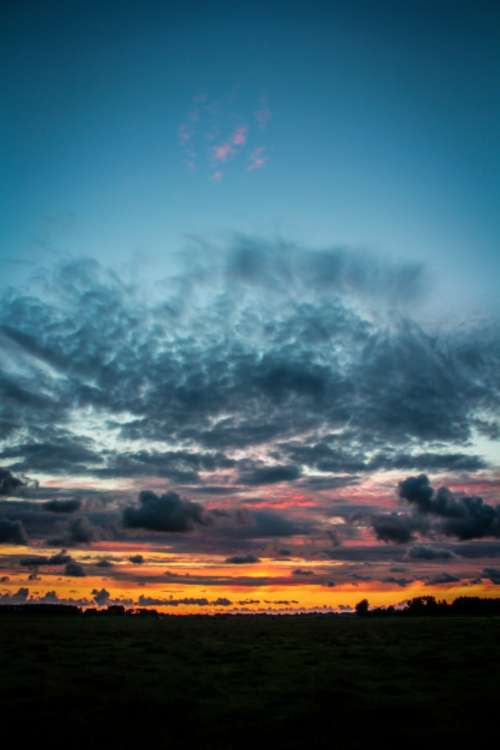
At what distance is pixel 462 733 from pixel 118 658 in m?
32.9

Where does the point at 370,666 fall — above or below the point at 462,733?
below

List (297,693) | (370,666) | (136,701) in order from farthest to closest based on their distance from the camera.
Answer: (370,666) → (297,693) → (136,701)

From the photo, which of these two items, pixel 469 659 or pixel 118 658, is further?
pixel 118 658

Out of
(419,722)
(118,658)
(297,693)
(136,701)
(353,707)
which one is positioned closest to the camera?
(419,722)

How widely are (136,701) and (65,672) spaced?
1157cm

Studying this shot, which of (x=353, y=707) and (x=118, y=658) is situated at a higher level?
(x=353, y=707)

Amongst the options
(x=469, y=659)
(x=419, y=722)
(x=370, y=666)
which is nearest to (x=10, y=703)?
(x=419, y=722)

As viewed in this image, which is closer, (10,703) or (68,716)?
(68,716)

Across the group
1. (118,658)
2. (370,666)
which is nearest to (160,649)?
(118,658)

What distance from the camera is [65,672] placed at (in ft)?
115

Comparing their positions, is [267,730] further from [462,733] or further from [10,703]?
[10,703]

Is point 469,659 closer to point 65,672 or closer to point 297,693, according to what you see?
point 297,693

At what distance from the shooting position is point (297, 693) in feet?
92.6

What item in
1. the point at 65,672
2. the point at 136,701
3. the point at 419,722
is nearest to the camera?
the point at 419,722
